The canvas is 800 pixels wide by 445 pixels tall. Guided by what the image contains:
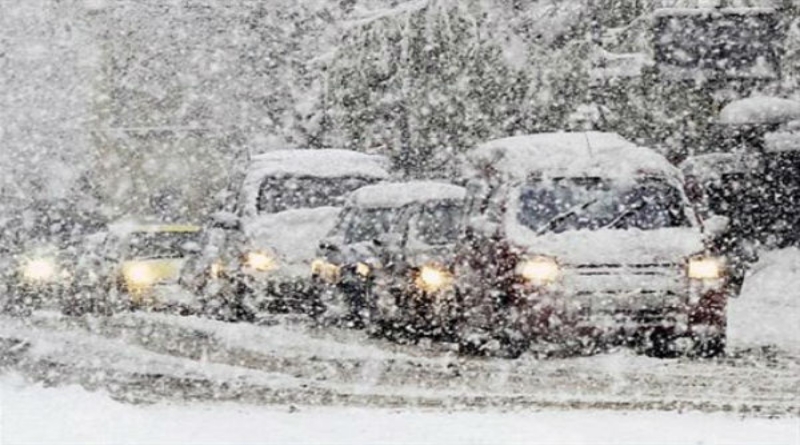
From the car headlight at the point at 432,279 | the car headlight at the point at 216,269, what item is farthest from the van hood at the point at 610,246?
the car headlight at the point at 216,269

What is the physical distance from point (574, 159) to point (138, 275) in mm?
7882

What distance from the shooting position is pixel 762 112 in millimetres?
22891

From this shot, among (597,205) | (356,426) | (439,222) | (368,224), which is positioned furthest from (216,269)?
(356,426)

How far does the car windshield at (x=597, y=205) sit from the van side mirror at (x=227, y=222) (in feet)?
18.3

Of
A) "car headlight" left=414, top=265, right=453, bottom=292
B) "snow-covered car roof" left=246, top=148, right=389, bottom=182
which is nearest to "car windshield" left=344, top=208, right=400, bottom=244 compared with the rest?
"car headlight" left=414, top=265, right=453, bottom=292

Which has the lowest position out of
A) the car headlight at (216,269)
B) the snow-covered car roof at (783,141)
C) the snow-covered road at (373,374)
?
the snow-covered road at (373,374)

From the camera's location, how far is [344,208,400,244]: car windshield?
17.2m

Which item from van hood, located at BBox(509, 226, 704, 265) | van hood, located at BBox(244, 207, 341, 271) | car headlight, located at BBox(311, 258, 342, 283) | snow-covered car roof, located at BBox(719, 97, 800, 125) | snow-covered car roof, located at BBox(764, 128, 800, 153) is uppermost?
snow-covered car roof, located at BBox(719, 97, 800, 125)

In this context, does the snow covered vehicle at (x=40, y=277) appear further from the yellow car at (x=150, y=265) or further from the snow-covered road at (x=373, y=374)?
the snow-covered road at (x=373, y=374)

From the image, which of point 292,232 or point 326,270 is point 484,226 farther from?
point 292,232

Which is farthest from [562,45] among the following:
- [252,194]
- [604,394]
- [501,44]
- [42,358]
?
[604,394]

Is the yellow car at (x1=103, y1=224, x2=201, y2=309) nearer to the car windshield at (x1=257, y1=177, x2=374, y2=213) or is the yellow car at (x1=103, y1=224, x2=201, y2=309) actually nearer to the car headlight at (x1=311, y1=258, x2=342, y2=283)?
the car windshield at (x1=257, y1=177, x2=374, y2=213)

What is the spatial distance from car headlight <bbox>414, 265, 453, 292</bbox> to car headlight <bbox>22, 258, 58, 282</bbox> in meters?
7.26

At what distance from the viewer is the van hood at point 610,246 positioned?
1267 centimetres
